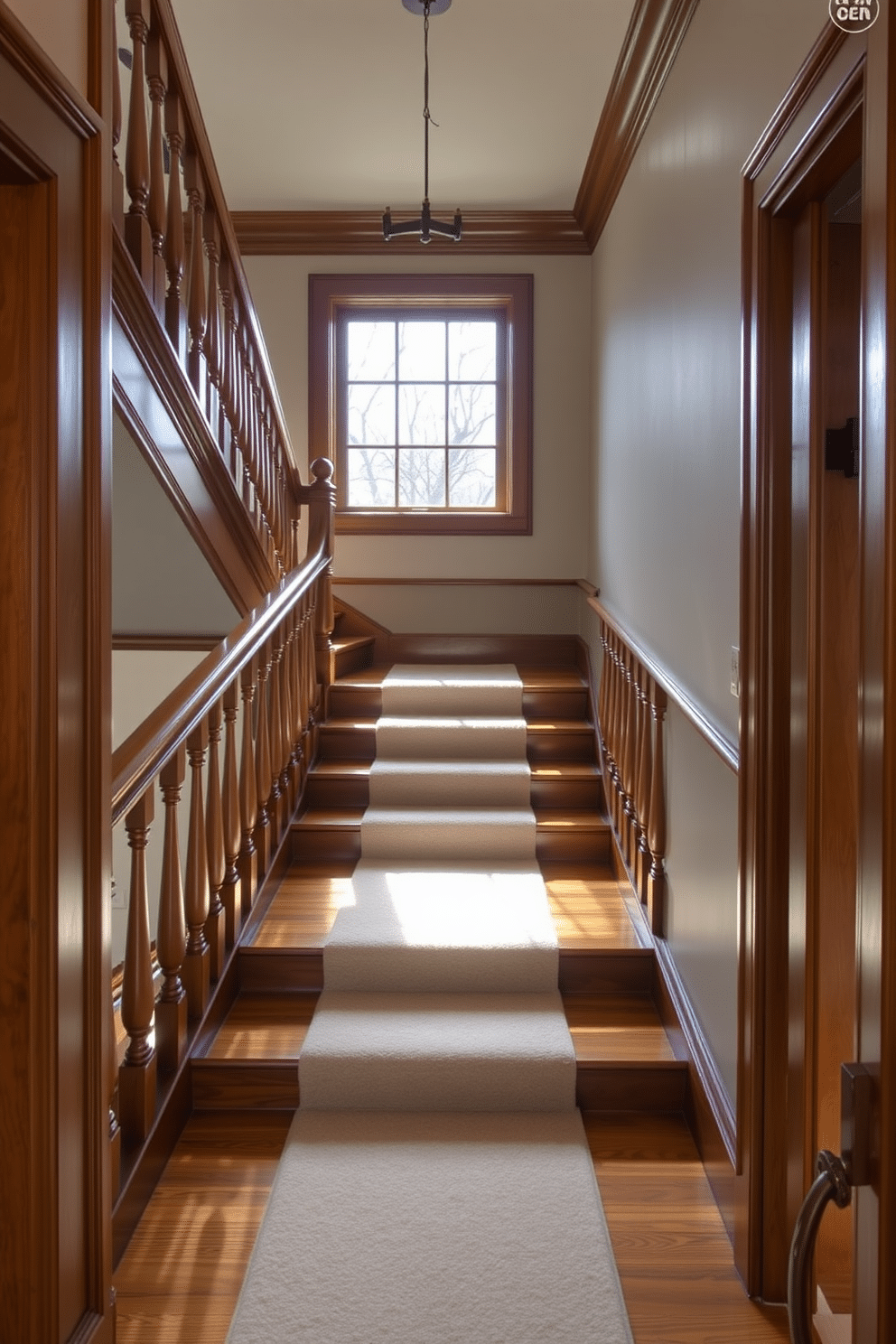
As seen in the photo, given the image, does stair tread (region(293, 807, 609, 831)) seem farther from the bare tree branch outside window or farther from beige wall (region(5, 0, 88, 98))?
beige wall (region(5, 0, 88, 98))

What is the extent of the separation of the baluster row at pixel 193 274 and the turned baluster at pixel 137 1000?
132 centimetres

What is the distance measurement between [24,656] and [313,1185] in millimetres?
1510

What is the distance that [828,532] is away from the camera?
6.80 feet

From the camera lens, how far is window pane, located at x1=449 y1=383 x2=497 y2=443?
6.45 meters

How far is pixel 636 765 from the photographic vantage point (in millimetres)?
3959

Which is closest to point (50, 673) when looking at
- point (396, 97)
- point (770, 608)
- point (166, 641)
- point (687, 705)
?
point (770, 608)

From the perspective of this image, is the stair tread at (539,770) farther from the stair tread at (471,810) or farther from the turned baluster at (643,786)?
the turned baluster at (643,786)

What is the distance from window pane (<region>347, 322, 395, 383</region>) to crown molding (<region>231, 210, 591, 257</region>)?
392 mm

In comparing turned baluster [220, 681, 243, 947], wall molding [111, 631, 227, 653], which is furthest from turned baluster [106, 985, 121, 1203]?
wall molding [111, 631, 227, 653]

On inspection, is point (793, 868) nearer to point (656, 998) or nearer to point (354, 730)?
point (656, 998)

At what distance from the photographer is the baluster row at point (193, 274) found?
287 centimetres

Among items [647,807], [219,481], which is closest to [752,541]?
[647,807]

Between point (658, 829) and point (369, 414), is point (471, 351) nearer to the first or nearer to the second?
point (369, 414)

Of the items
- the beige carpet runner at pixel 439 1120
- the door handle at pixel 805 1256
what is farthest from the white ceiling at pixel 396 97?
the door handle at pixel 805 1256
